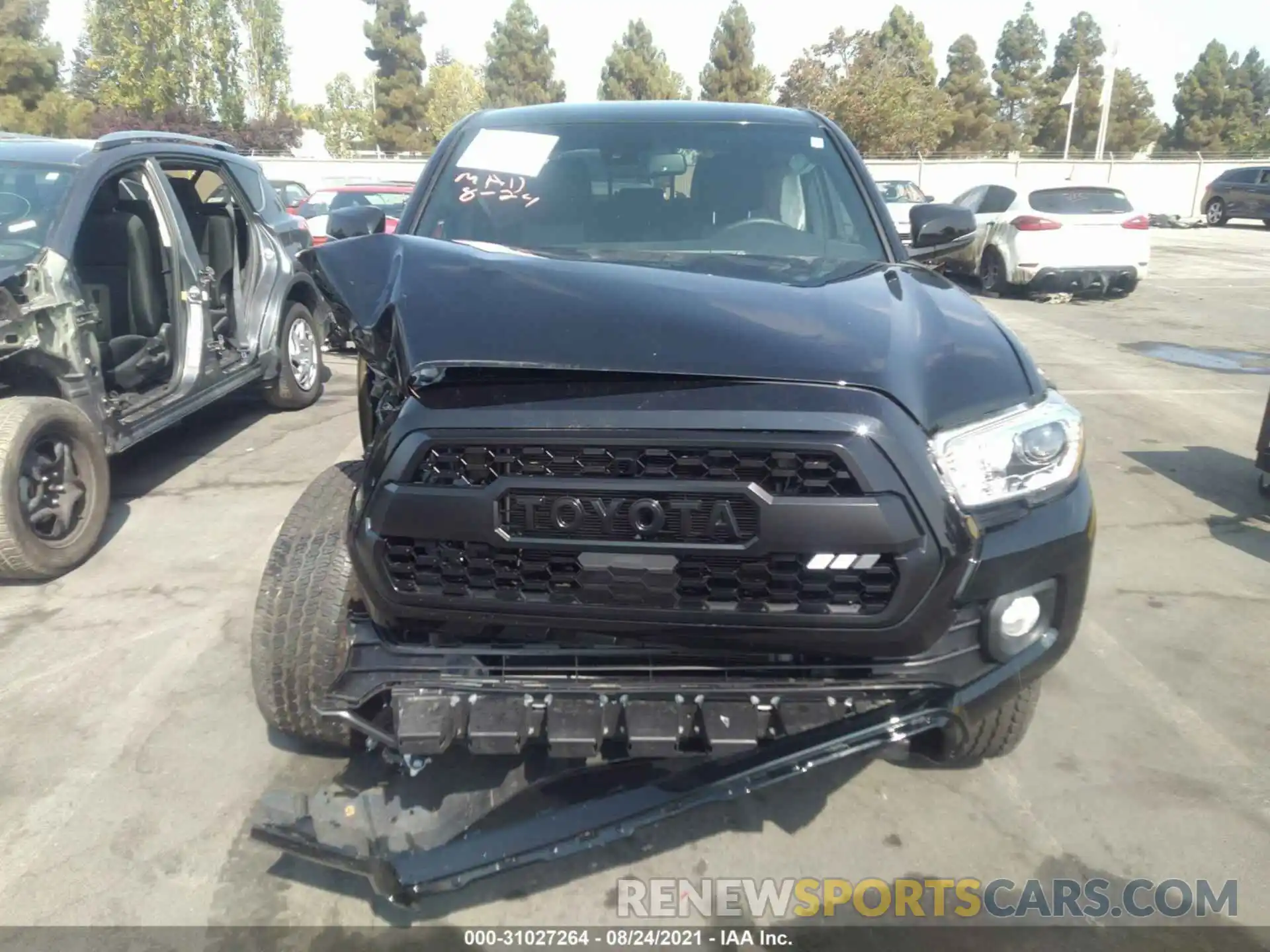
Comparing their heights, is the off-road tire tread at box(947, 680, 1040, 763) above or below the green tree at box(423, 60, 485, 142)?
below

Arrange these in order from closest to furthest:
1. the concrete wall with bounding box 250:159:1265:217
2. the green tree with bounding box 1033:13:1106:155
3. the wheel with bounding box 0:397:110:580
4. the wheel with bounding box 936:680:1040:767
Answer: the wheel with bounding box 936:680:1040:767 < the wheel with bounding box 0:397:110:580 < the concrete wall with bounding box 250:159:1265:217 < the green tree with bounding box 1033:13:1106:155

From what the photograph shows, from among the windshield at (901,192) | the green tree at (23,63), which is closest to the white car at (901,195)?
the windshield at (901,192)

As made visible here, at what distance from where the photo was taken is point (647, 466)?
83.0 inches

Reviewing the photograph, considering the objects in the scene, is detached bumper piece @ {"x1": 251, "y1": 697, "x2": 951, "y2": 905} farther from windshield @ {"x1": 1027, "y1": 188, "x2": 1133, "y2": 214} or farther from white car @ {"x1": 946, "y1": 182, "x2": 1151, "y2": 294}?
windshield @ {"x1": 1027, "y1": 188, "x2": 1133, "y2": 214}

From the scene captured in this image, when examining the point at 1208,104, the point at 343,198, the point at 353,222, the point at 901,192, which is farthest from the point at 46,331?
the point at 1208,104

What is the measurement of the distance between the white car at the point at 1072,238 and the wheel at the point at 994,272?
335mm

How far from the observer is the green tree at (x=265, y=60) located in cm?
4519

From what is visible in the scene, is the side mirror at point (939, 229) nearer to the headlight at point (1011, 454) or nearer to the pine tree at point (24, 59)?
the headlight at point (1011, 454)

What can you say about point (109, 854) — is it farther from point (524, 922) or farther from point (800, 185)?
point (800, 185)

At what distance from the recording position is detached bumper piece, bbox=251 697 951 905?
2.26m

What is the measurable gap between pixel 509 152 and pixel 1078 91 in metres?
61.5

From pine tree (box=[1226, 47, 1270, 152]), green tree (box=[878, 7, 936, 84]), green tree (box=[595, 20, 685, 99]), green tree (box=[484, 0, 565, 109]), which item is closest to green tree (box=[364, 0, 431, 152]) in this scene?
green tree (box=[484, 0, 565, 109])

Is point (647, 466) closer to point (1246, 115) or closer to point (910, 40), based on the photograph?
point (910, 40)

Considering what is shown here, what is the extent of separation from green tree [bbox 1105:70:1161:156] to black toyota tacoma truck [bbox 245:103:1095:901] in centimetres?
6176
